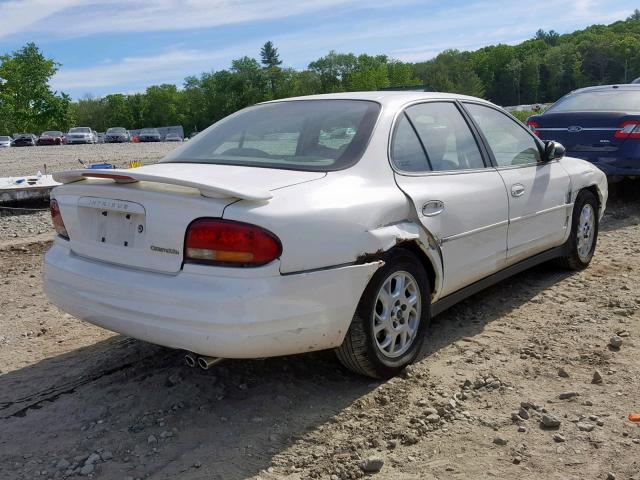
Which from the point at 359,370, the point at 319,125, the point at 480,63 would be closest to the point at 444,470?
the point at 359,370

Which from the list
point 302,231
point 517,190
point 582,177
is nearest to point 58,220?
point 302,231

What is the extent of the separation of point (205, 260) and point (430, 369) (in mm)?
1518

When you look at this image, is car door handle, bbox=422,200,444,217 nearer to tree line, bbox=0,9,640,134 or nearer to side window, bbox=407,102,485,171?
side window, bbox=407,102,485,171

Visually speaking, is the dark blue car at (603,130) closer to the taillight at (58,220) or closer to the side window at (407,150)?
the side window at (407,150)

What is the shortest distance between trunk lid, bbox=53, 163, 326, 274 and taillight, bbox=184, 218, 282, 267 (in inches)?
2.4

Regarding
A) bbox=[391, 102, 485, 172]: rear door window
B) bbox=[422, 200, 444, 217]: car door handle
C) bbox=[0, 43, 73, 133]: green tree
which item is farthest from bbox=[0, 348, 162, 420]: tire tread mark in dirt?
bbox=[0, 43, 73, 133]: green tree

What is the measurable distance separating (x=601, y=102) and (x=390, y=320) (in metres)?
6.71

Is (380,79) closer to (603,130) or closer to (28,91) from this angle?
(28,91)

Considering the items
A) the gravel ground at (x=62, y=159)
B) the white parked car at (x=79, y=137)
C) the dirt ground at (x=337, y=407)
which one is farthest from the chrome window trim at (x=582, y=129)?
the white parked car at (x=79, y=137)

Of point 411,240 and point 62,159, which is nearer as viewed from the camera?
point 411,240

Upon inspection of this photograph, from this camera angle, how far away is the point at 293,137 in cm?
380

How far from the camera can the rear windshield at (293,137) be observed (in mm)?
3543

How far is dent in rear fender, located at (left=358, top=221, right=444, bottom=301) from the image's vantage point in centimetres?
329

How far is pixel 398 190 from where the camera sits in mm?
3521
